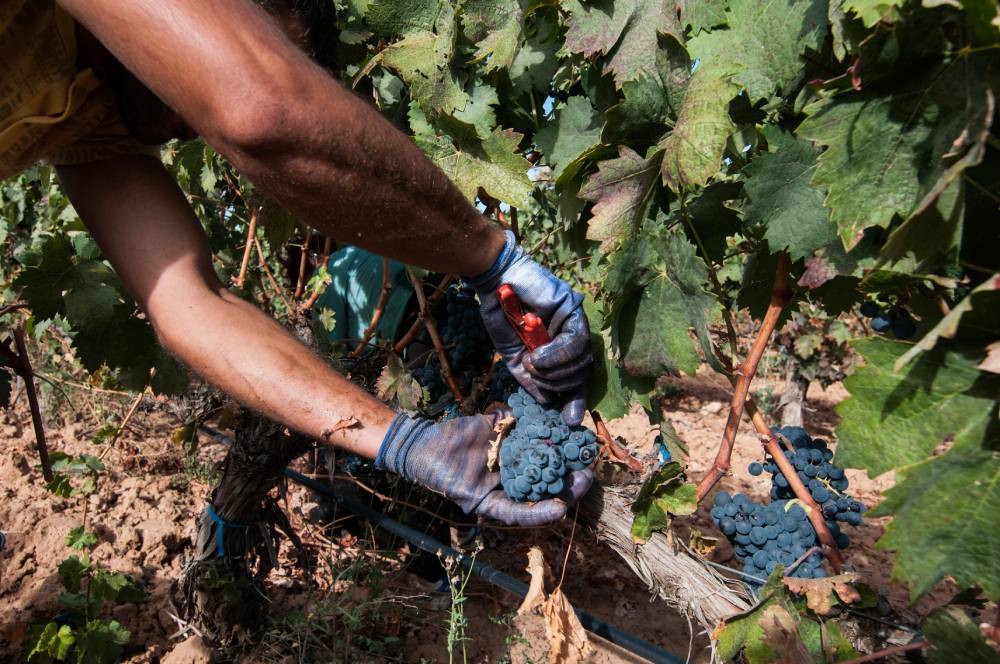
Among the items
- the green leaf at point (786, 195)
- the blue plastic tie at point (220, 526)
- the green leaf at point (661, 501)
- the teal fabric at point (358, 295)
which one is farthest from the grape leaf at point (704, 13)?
the blue plastic tie at point (220, 526)

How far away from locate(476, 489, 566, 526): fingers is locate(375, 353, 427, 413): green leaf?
635 millimetres

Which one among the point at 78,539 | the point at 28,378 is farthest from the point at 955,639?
the point at 28,378

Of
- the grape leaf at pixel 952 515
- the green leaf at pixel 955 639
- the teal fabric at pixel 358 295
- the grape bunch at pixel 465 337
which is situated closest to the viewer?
the grape leaf at pixel 952 515

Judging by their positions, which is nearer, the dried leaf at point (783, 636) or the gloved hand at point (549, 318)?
the dried leaf at point (783, 636)

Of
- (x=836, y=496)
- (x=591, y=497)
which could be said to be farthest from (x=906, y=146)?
(x=591, y=497)

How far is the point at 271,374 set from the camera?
1.61 m

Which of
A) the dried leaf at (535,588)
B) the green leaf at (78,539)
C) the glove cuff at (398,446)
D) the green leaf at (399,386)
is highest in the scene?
the glove cuff at (398,446)

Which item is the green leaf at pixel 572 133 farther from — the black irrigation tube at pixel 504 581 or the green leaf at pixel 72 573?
Answer: the green leaf at pixel 72 573

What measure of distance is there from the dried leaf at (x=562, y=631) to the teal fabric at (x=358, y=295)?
68.6 inches

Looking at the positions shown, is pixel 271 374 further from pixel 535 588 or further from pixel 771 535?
pixel 771 535

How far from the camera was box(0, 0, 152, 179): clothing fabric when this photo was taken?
4.69ft

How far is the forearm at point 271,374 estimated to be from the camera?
5.27 feet

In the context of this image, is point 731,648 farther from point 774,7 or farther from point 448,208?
point 774,7

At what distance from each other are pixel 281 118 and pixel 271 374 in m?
0.67
